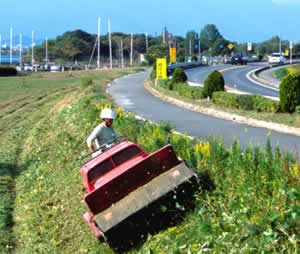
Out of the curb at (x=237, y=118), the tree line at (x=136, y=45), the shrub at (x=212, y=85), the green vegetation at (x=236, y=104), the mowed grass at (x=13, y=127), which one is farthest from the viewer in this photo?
the tree line at (x=136, y=45)

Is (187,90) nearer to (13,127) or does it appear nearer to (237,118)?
(13,127)

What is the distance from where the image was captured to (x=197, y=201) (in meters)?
10.2

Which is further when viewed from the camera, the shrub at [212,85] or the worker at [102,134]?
the shrub at [212,85]

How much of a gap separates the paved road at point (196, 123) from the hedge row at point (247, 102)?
1.16m

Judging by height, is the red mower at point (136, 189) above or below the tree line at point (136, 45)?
below

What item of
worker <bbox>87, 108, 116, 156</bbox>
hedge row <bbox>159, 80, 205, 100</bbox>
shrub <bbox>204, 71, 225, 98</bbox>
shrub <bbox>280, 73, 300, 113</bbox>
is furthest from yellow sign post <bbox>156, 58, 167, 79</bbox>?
worker <bbox>87, 108, 116, 156</bbox>

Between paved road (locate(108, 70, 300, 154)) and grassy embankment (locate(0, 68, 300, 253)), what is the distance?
1.98 meters

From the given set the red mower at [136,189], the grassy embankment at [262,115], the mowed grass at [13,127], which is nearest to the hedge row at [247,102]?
the grassy embankment at [262,115]

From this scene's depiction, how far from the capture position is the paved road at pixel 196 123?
19906mm

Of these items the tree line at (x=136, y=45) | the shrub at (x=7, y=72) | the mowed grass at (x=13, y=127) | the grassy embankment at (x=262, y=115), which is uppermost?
the tree line at (x=136, y=45)

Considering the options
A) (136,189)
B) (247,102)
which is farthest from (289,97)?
(136,189)

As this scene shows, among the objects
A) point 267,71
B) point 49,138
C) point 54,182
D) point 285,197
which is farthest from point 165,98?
point 267,71

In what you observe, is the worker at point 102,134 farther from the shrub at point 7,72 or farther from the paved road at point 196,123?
the shrub at point 7,72

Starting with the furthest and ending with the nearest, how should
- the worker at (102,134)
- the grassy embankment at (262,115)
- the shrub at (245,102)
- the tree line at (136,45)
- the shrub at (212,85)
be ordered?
1. the tree line at (136,45)
2. the shrub at (212,85)
3. the shrub at (245,102)
4. the grassy embankment at (262,115)
5. the worker at (102,134)
